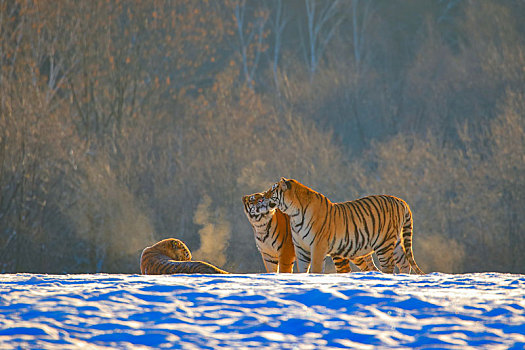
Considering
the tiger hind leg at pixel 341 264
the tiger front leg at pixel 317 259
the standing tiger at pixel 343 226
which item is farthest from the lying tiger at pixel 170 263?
the tiger hind leg at pixel 341 264

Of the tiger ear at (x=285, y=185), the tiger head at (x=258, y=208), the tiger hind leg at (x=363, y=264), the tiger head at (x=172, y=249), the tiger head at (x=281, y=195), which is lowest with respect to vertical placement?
the tiger hind leg at (x=363, y=264)

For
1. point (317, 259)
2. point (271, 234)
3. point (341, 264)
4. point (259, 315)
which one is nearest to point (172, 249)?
point (271, 234)

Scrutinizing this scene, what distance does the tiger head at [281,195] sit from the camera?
6180 millimetres

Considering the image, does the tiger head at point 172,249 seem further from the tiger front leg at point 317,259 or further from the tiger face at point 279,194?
the tiger front leg at point 317,259

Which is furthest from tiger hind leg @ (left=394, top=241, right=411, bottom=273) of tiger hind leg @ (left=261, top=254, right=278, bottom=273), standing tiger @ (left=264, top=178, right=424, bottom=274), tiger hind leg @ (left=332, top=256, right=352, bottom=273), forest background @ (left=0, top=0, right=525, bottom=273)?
forest background @ (left=0, top=0, right=525, bottom=273)

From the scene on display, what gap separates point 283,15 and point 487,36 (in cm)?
1165

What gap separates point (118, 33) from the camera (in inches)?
803

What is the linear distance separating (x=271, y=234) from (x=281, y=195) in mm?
414

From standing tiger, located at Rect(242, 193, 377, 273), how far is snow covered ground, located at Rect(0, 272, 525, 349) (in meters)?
4.06

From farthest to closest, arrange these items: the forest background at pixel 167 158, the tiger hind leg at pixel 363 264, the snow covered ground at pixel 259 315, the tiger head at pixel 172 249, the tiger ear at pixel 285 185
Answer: the forest background at pixel 167 158
the tiger hind leg at pixel 363 264
the tiger ear at pixel 285 185
the tiger head at pixel 172 249
the snow covered ground at pixel 259 315

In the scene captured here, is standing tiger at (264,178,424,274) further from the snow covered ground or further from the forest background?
the forest background

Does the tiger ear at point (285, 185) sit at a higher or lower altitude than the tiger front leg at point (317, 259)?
higher

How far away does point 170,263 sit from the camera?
4492 millimetres

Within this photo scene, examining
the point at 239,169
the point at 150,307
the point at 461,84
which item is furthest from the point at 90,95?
the point at 150,307
